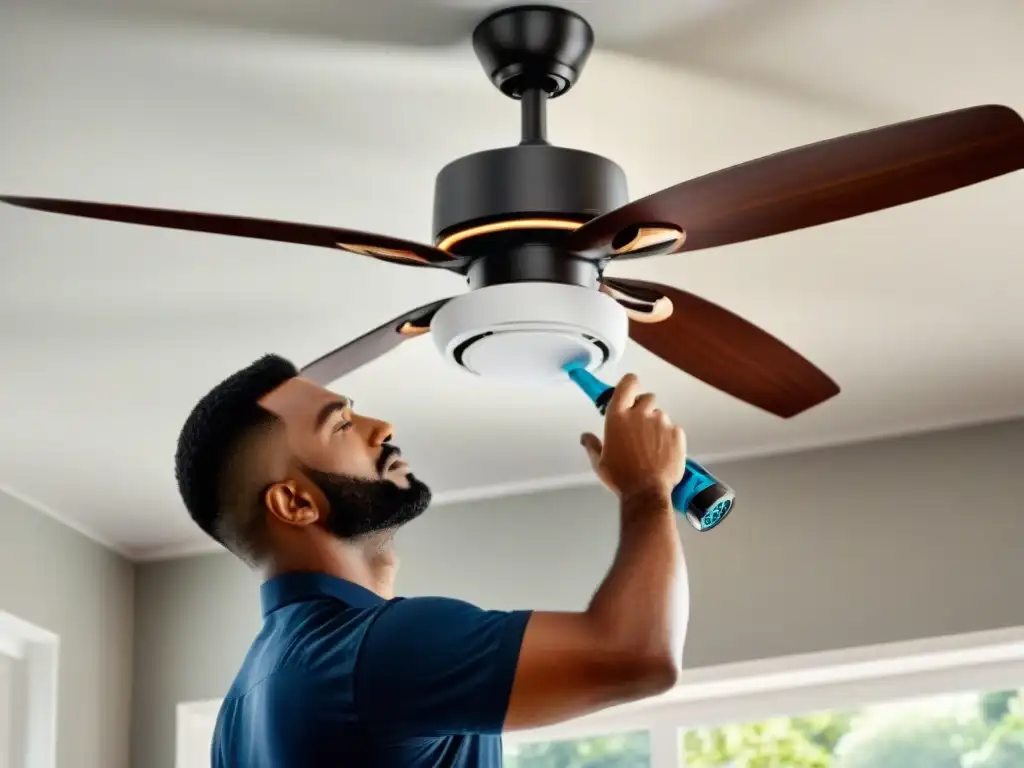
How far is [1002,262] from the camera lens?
237 cm

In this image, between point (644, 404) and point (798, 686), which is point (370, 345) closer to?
point (644, 404)

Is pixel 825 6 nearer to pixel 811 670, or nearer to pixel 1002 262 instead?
pixel 1002 262

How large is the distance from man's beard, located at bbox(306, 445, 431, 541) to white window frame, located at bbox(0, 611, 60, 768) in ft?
5.04

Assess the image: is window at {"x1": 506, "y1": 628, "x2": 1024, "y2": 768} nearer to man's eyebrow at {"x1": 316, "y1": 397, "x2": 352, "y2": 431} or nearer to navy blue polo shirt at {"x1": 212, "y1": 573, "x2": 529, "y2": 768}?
man's eyebrow at {"x1": 316, "y1": 397, "x2": 352, "y2": 431}

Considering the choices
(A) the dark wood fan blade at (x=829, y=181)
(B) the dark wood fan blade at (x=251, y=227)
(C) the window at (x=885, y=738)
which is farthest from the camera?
(C) the window at (x=885, y=738)

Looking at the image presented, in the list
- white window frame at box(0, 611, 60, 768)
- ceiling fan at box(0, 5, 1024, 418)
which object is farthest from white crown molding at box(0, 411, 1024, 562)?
ceiling fan at box(0, 5, 1024, 418)

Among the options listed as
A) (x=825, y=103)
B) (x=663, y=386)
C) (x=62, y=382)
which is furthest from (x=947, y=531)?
(x=62, y=382)

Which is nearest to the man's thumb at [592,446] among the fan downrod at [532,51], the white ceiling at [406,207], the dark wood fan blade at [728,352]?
the dark wood fan blade at [728,352]

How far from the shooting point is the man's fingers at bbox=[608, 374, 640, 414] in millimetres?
1539

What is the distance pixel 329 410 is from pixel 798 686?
1.67m

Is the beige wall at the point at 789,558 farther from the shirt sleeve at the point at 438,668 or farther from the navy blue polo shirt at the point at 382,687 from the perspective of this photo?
the shirt sleeve at the point at 438,668

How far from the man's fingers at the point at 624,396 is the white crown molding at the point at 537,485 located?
1565 mm

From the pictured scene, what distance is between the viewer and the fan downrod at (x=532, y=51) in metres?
1.78

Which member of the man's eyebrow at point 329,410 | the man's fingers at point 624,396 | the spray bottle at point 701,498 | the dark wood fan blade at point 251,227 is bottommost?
the spray bottle at point 701,498
